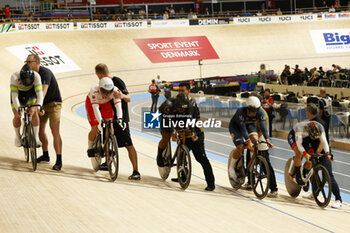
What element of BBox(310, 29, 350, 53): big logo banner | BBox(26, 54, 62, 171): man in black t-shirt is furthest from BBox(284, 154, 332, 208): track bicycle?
BBox(310, 29, 350, 53): big logo banner

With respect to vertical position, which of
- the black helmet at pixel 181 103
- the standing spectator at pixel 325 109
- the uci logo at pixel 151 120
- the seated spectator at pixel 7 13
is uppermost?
the seated spectator at pixel 7 13

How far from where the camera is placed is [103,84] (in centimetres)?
479

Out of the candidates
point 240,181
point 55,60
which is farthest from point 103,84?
point 55,60

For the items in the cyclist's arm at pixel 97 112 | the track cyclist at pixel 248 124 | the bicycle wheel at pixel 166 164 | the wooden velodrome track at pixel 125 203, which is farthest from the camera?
the bicycle wheel at pixel 166 164

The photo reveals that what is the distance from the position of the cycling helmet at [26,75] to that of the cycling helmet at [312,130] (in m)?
3.08

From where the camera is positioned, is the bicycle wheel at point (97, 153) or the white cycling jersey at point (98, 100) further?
the bicycle wheel at point (97, 153)

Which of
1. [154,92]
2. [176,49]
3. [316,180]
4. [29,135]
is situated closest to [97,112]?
[29,135]

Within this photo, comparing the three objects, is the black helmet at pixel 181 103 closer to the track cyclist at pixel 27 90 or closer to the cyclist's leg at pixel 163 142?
the cyclist's leg at pixel 163 142

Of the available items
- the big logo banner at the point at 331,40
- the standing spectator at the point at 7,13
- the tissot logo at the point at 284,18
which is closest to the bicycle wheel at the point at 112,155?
the standing spectator at the point at 7,13

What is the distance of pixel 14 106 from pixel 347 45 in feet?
98.0

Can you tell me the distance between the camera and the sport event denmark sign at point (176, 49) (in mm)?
27125

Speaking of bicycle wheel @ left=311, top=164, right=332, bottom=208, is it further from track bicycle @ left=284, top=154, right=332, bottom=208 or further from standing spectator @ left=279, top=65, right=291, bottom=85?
standing spectator @ left=279, top=65, right=291, bottom=85

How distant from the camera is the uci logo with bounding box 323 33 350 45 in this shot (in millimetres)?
31250

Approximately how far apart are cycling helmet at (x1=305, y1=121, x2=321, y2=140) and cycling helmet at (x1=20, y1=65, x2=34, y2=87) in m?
3.08
